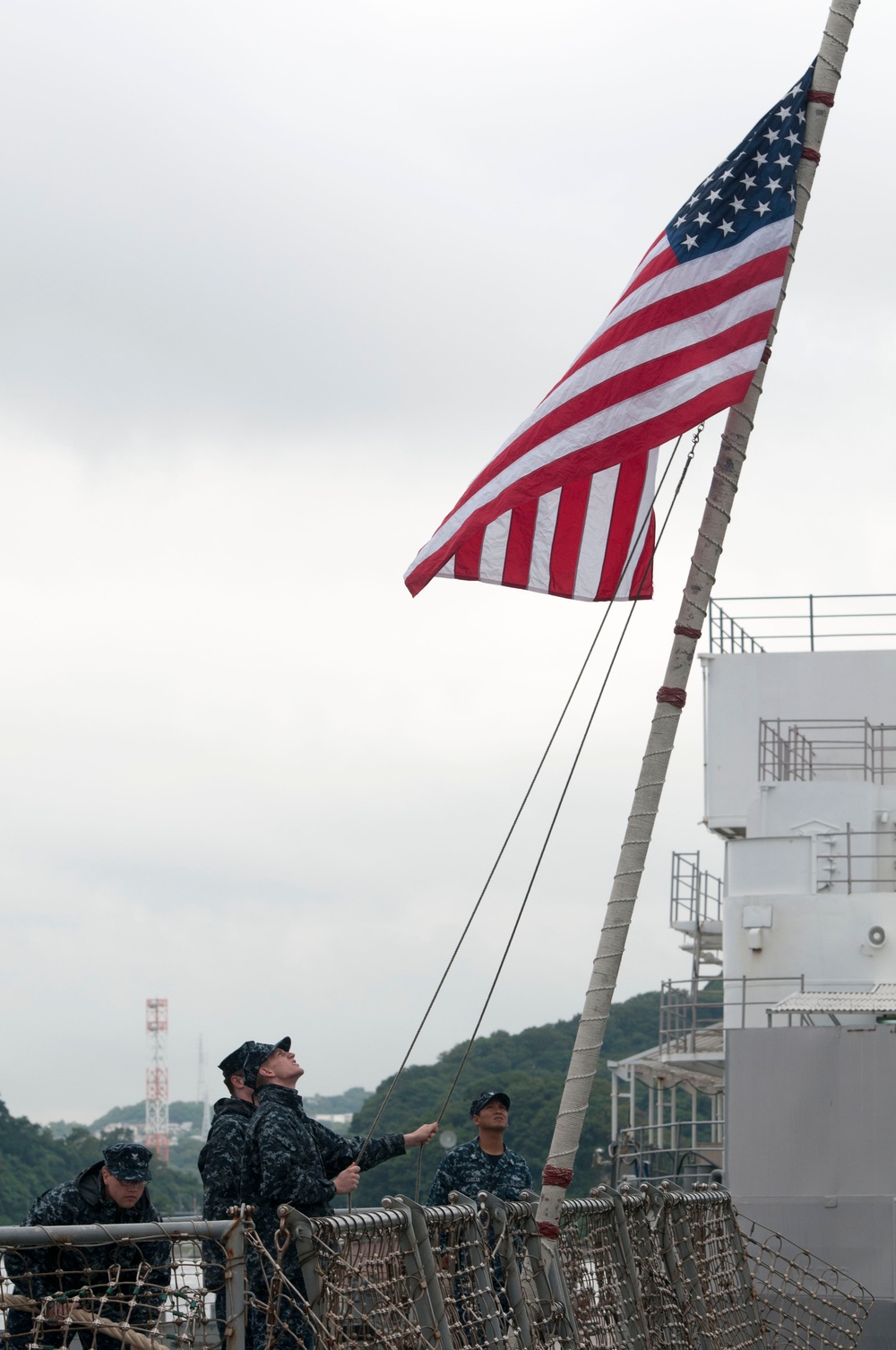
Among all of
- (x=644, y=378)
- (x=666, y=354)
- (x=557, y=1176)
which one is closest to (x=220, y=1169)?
(x=557, y=1176)

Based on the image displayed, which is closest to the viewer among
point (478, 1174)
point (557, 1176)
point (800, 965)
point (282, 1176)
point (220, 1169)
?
point (282, 1176)

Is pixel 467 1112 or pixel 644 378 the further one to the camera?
pixel 467 1112

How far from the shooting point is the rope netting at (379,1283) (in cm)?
591

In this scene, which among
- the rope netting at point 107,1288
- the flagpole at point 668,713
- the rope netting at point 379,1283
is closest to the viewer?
the rope netting at point 107,1288

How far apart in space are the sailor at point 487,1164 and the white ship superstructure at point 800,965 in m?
5.69

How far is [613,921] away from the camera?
25.9 feet

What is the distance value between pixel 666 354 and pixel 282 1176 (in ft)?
12.6

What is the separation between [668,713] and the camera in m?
8.10

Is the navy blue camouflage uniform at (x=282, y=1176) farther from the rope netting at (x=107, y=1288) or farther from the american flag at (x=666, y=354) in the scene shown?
the american flag at (x=666, y=354)

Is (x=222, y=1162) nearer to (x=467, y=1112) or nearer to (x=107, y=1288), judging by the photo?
(x=107, y=1288)

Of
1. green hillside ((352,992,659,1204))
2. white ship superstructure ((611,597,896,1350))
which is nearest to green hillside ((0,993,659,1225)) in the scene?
green hillside ((352,992,659,1204))

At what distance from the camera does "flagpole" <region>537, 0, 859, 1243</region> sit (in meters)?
7.62

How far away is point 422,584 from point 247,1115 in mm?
2397

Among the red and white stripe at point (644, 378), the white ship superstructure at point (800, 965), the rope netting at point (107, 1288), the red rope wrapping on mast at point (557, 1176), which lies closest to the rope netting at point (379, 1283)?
the rope netting at point (107, 1288)
